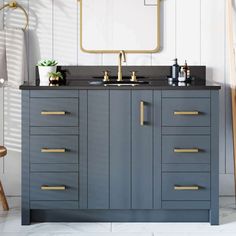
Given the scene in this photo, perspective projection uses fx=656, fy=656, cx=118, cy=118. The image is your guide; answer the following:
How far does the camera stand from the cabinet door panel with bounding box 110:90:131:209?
3.81 meters

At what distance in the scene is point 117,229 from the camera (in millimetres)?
3779

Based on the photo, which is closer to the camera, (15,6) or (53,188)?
(53,188)

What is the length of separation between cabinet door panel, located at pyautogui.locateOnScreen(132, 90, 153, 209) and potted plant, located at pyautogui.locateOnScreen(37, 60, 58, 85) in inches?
28.9

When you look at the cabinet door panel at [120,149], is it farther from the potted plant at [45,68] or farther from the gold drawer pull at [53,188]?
the potted plant at [45,68]

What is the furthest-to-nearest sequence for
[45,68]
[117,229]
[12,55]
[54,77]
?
[12,55] → [45,68] → [54,77] → [117,229]

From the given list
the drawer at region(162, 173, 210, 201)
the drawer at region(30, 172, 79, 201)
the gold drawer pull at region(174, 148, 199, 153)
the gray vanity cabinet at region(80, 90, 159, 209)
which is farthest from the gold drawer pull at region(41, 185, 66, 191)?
the gold drawer pull at region(174, 148, 199, 153)

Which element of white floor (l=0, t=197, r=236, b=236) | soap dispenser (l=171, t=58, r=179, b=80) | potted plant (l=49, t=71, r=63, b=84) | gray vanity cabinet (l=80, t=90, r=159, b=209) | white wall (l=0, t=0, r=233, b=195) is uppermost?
white wall (l=0, t=0, r=233, b=195)

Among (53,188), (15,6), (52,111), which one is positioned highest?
(15,6)

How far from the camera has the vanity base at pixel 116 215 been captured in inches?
154

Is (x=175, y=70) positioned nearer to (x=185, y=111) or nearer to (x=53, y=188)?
(x=185, y=111)

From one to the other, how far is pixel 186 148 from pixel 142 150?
0.84 feet

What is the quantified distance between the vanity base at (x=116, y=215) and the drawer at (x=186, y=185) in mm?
127

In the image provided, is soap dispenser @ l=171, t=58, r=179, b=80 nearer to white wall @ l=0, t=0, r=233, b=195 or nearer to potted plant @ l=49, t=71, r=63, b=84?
white wall @ l=0, t=0, r=233, b=195

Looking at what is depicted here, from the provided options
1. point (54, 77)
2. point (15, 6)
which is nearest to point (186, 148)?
point (54, 77)
